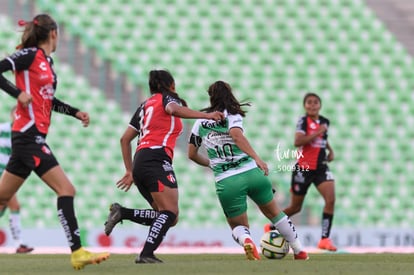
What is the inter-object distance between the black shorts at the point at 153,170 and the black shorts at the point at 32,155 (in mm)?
1151

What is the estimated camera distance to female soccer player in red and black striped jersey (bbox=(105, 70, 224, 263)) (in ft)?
25.4

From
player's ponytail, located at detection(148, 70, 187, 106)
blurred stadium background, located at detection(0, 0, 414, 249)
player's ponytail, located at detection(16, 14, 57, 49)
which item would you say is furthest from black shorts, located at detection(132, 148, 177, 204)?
blurred stadium background, located at detection(0, 0, 414, 249)

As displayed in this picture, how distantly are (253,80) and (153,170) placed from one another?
9792mm

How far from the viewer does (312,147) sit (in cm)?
1176

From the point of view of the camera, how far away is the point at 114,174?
16406 millimetres

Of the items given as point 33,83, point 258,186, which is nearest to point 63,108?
point 33,83

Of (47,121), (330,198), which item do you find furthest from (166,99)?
(330,198)

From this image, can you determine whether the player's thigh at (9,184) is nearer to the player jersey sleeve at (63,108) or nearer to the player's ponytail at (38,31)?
the player jersey sleeve at (63,108)

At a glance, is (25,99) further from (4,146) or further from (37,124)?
(4,146)

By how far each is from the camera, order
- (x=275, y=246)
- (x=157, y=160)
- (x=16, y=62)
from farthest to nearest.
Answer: (x=275, y=246)
(x=157, y=160)
(x=16, y=62)

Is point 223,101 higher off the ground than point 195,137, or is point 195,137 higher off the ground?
point 223,101

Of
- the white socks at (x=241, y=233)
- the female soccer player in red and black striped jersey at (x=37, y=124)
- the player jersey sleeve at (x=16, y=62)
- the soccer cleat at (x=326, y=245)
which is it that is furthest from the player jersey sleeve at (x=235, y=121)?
the soccer cleat at (x=326, y=245)

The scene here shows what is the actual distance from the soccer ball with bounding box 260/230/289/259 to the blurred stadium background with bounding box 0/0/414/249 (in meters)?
7.13

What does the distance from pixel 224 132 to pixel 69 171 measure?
27.6ft
